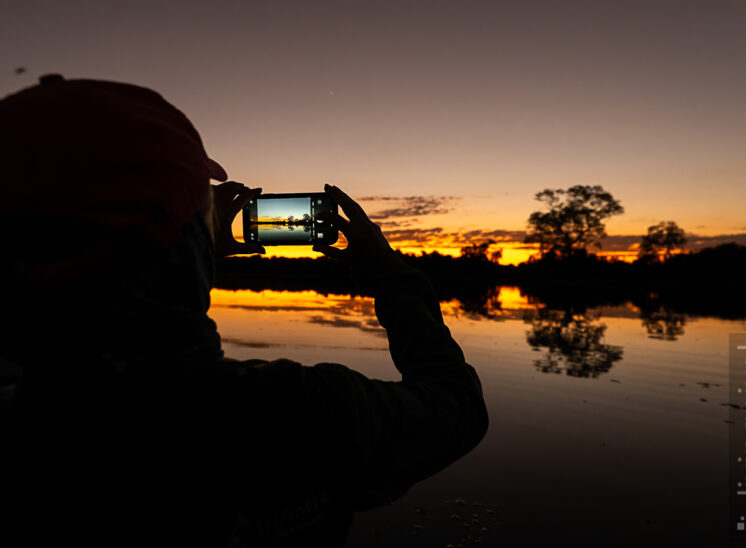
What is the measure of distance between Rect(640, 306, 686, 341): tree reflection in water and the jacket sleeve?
662 inches

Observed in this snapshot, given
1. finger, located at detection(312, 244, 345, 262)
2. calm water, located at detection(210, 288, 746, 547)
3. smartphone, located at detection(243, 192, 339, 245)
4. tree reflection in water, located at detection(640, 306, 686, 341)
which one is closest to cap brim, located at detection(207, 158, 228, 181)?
finger, located at detection(312, 244, 345, 262)

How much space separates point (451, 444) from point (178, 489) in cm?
59

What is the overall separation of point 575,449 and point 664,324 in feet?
52.8

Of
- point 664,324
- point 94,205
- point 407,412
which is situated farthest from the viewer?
Result: point 664,324

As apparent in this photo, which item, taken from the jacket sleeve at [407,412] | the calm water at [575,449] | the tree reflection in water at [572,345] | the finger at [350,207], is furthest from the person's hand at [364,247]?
the tree reflection in water at [572,345]

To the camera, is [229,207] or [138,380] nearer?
[138,380]

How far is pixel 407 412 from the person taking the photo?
1.00 m

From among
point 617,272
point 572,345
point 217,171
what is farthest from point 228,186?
point 617,272

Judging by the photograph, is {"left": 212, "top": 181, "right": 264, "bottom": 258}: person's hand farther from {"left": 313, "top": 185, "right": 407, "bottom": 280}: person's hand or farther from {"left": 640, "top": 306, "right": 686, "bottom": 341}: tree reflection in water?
{"left": 640, "top": 306, "right": 686, "bottom": 341}: tree reflection in water

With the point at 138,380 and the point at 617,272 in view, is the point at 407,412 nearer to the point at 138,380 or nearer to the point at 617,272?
the point at 138,380

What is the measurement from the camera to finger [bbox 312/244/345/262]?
1.70m

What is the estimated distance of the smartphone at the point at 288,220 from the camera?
205 cm

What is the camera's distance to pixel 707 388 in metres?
9.28

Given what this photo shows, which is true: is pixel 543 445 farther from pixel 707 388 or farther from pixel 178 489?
pixel 178 489
